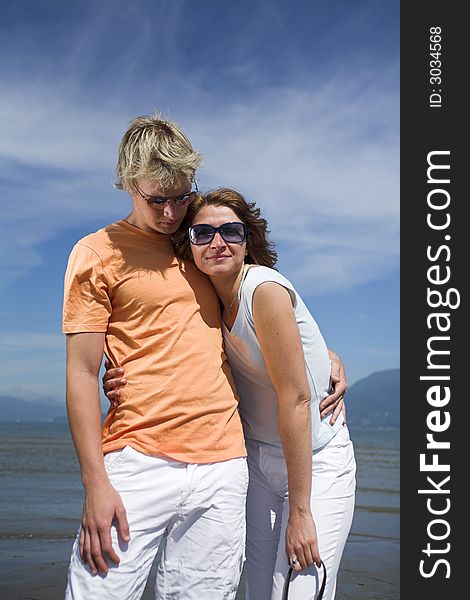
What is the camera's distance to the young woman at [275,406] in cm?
287

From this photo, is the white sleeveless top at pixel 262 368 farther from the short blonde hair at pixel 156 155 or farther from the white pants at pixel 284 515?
the short blonde hair at pixel 156 155

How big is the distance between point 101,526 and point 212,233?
4.19ft

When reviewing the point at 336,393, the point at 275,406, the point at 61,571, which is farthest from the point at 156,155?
the point at 61,571

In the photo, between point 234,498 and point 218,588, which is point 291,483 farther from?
point 218,588

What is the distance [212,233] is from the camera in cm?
299

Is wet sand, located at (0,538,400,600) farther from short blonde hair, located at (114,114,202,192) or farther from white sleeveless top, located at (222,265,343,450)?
short blonde hair, located at (114,114,202,192)

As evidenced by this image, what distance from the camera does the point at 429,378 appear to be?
4.59 meters

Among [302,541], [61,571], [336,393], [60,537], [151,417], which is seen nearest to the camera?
[151,417]

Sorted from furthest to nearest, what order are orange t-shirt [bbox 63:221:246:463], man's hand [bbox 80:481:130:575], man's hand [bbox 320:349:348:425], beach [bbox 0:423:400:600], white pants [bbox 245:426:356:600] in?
beach [bbox 0:423:400:600]
man's hand [bbox 320:349:348:425]
white pants [bbox 245:426:356:600]
orange t-shirt [bbox 63:221:246:463]
man's hand [bbox 80:481:130:575]

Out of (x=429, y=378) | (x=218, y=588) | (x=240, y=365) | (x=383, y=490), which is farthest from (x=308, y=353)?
(x=383, y=490)

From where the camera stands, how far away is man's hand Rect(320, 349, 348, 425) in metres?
3.23

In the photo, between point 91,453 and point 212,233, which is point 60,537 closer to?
point 91,453

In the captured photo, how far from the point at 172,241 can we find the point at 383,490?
1443 cm

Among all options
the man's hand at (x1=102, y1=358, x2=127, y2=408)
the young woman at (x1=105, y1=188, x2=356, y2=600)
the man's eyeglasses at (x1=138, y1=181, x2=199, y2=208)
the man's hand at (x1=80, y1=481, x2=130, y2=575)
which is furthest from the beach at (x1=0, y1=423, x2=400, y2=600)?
the man's eyeglasses at (x1=138, y1=181, x2=199, y2=208)
